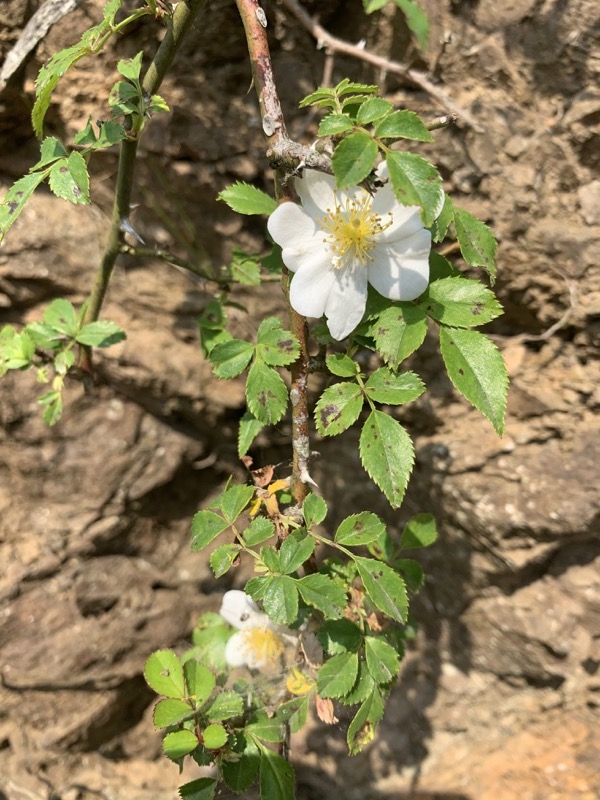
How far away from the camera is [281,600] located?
100 centimetres

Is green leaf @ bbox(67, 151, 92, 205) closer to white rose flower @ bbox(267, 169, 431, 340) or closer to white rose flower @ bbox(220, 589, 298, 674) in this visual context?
white rose flower @ bbox(267, 169, 431, 340)

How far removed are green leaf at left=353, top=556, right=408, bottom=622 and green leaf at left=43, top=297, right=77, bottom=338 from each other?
0.87 metres

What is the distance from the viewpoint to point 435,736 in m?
1.97

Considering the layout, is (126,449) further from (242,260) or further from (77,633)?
(242,260)

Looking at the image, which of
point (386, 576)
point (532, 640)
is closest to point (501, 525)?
point (532, 640)

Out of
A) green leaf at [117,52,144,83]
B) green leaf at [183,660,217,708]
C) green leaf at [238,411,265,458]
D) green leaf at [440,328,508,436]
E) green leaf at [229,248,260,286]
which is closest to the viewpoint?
green leaf at [440,328,508,436]

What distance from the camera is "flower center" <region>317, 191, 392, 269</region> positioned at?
1009 mm

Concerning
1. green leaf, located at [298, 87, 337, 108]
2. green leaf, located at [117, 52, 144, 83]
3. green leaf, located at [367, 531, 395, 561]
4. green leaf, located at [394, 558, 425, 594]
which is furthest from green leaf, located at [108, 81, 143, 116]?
green leaf, located at [394, 558, 425, 594]

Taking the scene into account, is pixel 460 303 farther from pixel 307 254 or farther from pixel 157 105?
pixel 157 105

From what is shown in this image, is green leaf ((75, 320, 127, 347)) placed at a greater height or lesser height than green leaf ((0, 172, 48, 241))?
lesser

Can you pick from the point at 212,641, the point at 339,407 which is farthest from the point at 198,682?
the point at 339,407

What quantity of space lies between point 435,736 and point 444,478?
0.91m

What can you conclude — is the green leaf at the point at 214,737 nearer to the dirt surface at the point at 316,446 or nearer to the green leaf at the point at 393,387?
the green leaf at the point at 393,387

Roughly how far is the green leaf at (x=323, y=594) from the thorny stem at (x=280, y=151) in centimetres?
17
